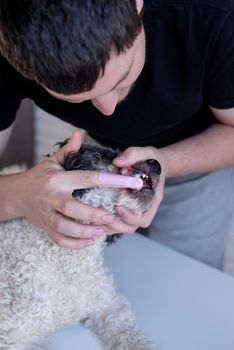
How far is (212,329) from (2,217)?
346 millimetres

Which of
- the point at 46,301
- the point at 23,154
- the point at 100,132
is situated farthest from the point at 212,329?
the point at 23,154

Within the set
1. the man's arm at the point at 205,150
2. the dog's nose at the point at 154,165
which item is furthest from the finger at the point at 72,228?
the man's arm at the point at 205,150

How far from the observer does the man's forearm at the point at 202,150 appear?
0.84m

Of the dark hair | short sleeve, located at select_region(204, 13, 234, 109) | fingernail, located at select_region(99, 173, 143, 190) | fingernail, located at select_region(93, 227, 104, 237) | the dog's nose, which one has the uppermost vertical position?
the dark hair

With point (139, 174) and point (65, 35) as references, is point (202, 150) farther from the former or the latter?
point (65, 35)

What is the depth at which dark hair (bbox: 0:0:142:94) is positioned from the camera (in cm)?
47

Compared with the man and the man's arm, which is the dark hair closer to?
the man

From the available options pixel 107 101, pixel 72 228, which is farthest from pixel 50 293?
pixel 107 101

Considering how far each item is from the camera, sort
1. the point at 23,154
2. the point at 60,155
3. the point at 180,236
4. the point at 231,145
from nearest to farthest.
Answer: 1. the point at 60,155
2. the point at 231,145
3. the point at 180,236
4. the point at 23,154

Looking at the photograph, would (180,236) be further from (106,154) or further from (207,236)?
(106,154)

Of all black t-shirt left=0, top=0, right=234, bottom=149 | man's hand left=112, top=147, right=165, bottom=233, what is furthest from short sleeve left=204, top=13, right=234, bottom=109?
man's hand left=112, top=147, right=165, bottom=233

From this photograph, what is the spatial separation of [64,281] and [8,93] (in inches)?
12.4

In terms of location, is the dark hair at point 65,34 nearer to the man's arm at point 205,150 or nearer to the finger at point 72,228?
the finger at point 72,228

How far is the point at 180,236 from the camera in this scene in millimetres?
1045
